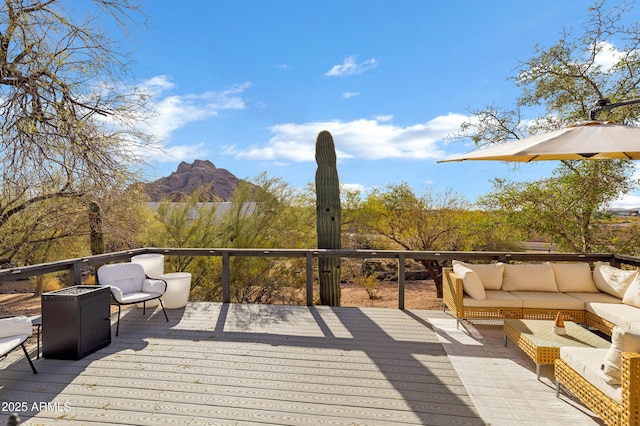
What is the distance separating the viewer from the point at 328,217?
5.11 m

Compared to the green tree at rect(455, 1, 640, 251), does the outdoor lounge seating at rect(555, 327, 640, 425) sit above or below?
below

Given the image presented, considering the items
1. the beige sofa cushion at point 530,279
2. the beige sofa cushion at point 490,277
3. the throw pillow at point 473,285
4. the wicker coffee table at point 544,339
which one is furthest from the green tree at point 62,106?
the beige sofa cushion at point 530,279

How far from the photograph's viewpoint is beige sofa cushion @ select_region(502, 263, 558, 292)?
412 centimetres

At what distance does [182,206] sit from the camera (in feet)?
25.5

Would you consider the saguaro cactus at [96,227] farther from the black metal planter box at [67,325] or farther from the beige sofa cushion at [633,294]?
the beige sofa cushion at [633,294]

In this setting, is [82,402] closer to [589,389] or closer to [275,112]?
[589,389]

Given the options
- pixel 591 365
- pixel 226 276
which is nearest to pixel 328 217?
pixel 226 276

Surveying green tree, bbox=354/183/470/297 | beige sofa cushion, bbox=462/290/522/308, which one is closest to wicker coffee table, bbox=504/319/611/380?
beige sofa cushion, bbox=462/290/522/308

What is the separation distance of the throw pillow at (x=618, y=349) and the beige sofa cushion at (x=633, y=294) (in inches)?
90.3

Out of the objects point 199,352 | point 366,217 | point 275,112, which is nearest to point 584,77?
point 366,217

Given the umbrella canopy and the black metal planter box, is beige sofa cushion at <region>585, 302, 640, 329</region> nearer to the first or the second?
the umbrella canopy

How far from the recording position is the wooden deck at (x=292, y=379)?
7.36ft

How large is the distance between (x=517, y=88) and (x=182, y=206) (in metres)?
7.44

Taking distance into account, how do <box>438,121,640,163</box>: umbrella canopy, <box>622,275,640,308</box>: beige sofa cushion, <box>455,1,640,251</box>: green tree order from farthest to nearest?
<box>455,1,640,251</box>: green tree
<box>622,275,640,308</box>: beige sofa cushion
<box>438,121,640,163</box>: umbrella canopy
